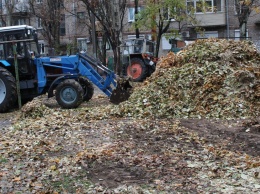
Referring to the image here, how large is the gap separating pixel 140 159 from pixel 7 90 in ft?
27.1

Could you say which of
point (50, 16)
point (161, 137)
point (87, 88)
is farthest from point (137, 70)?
point (161, 137)

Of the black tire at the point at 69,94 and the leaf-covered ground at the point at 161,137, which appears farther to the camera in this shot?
the black tire at the point at 69,94

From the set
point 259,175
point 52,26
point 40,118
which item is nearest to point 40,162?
point 259,175

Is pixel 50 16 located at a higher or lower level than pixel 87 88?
higher

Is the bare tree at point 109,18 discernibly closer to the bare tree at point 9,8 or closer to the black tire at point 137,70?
the black tire at point 137,70

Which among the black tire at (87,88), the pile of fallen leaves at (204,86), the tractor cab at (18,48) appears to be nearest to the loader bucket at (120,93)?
the pile of fallen leaves at (204,86)

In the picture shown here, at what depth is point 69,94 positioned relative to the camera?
45.7 feet

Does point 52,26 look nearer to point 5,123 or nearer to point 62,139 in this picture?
point 5,123

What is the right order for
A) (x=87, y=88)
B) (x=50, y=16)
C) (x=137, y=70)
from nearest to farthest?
(x=87, y=88), (x=137, y=70), (x=50, y=16)

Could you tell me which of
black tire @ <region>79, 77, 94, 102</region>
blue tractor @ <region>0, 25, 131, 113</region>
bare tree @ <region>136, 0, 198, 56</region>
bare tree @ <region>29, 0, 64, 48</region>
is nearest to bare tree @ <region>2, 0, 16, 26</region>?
bare tree @ <region>29, 0, 64, 48</region>

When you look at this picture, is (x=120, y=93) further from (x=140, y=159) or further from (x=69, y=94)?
(x=140, y=159)

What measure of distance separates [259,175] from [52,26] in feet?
A: 104

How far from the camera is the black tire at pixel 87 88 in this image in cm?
1515

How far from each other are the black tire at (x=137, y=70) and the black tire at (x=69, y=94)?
900 cm
